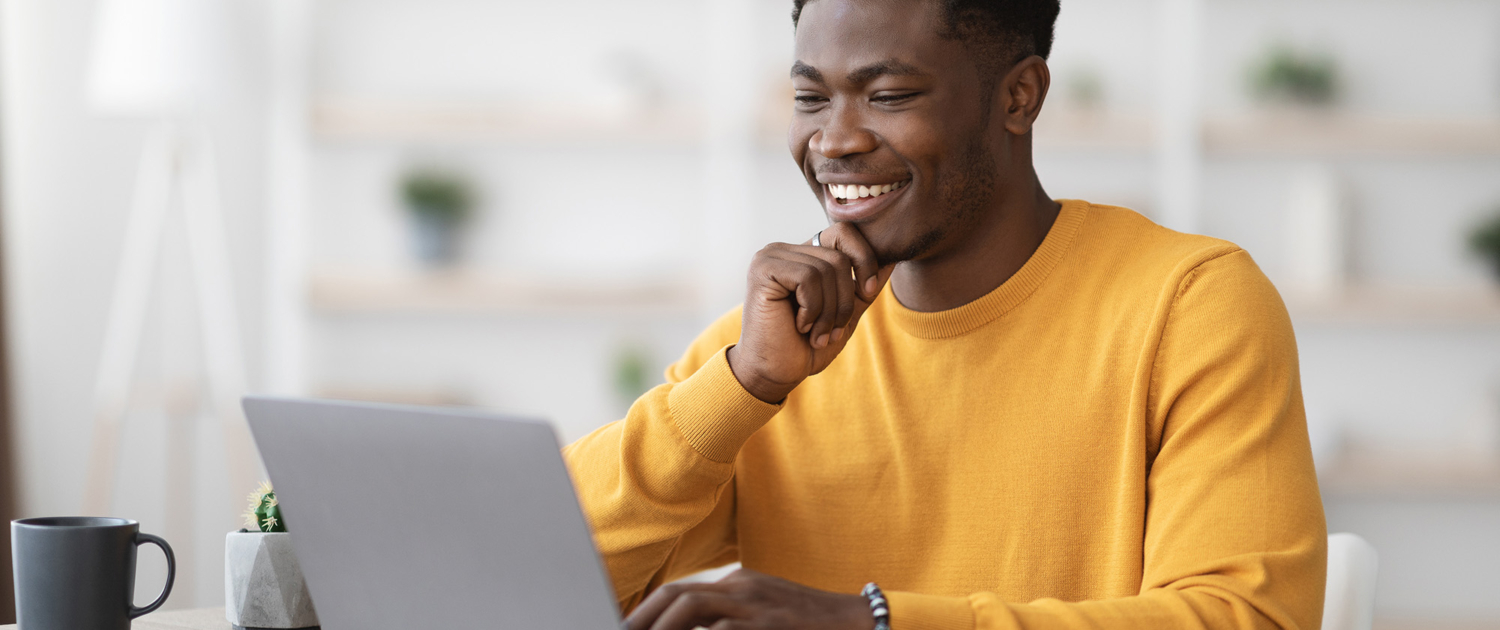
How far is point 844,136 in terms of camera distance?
4.12ft

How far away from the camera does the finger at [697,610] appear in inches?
33.6

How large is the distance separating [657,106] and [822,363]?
2.25m

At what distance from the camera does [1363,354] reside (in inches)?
136

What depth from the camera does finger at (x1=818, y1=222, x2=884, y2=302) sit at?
1.26 m

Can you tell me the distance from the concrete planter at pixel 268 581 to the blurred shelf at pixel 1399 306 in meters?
2.79

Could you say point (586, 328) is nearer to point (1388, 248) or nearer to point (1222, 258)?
point (1388, 248)

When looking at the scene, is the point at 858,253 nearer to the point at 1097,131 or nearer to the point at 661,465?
the point at 661,465

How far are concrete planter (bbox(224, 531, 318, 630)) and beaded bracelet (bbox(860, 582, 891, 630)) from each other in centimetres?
44

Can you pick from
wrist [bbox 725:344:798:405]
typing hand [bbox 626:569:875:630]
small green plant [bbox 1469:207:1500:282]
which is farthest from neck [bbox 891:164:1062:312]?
small green plant [bbox 1469:207:1500:282]

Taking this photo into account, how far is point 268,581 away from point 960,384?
67 cm

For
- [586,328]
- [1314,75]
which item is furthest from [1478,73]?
[586,328]

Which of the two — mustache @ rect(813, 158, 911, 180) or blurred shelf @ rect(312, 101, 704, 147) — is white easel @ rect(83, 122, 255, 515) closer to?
blurred shelf @ rect(312, 101, 704, 147)

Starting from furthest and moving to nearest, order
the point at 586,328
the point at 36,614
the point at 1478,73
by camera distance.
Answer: the point at 586,328
the point at 1478,73
the point at 36,614

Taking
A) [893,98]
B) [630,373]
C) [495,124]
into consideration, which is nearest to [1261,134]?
[630,373]
